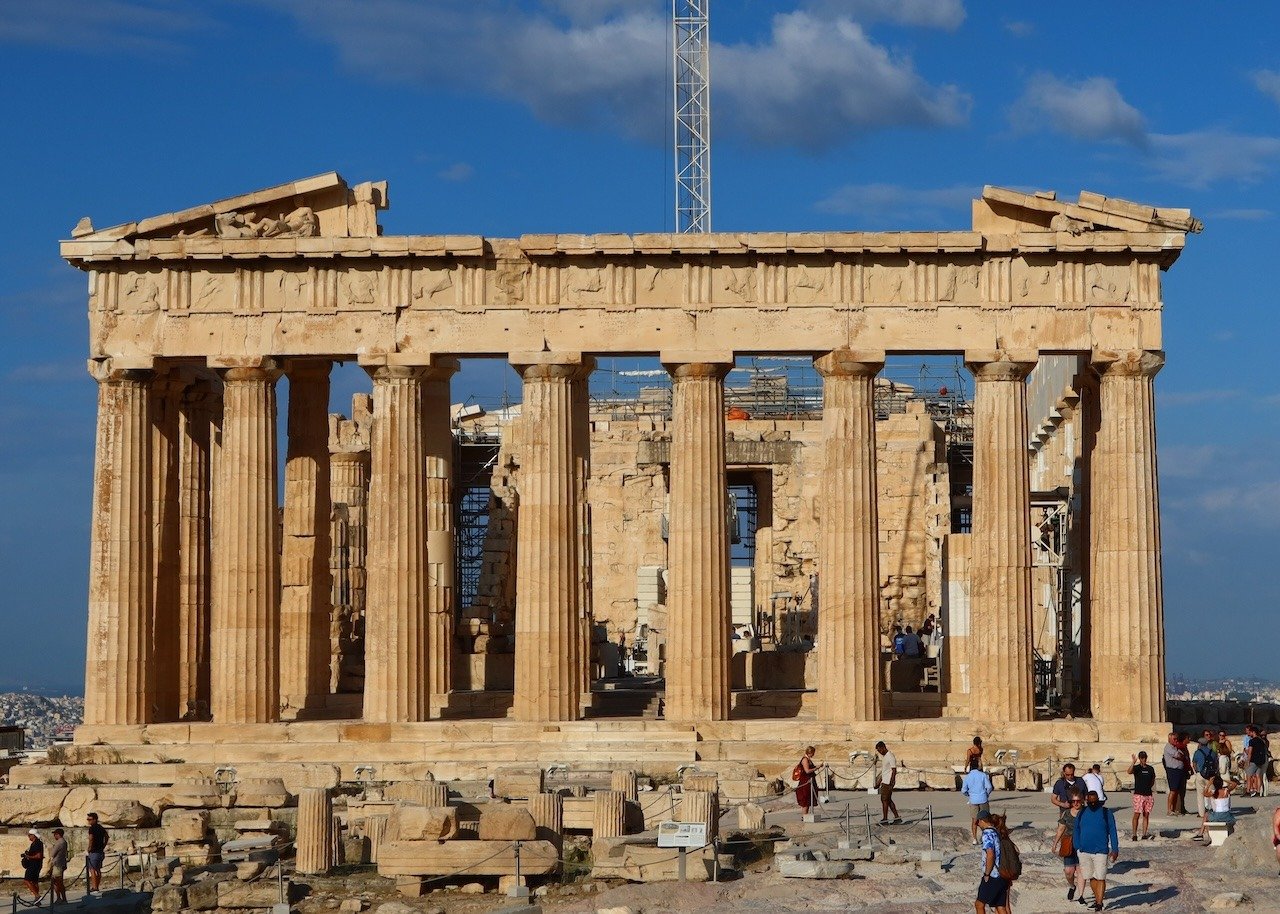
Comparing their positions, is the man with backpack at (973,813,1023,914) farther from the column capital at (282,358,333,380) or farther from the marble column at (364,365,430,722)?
the column capital at (282,358,333,380)

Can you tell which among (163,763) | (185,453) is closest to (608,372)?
(185,453)

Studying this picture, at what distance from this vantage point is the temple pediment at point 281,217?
4775cm

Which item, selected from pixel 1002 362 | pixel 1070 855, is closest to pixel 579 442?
pixel 1002 362

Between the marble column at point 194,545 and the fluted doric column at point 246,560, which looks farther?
the marble column at point 194,545

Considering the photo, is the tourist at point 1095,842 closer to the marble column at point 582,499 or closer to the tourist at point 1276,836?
the tourist at point 1276,836

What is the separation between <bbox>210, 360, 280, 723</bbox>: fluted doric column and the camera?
4719 cm

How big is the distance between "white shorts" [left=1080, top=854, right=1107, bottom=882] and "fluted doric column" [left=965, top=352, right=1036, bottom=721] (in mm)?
15590

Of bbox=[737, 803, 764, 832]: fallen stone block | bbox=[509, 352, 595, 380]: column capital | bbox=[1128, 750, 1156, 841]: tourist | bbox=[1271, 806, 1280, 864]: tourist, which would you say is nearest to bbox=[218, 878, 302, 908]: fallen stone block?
bbox=[737, 803, 764, 832]: fallen stone block

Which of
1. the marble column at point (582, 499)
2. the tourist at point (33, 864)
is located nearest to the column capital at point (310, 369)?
the marble column at point (582, 499)

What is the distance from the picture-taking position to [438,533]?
50.4m

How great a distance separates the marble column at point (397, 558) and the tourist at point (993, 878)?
65.8 feet

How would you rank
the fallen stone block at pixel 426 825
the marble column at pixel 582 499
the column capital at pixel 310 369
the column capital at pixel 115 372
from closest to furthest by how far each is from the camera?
1. the fallen stone block at pixel 426 825
2. the marble column at pixel 582 499
3. the column capital at pixel 115 372
4. the column capital at pixel 310 369

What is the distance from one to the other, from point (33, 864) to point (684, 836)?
9907 mm

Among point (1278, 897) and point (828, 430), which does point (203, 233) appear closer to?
point (828, 430)
